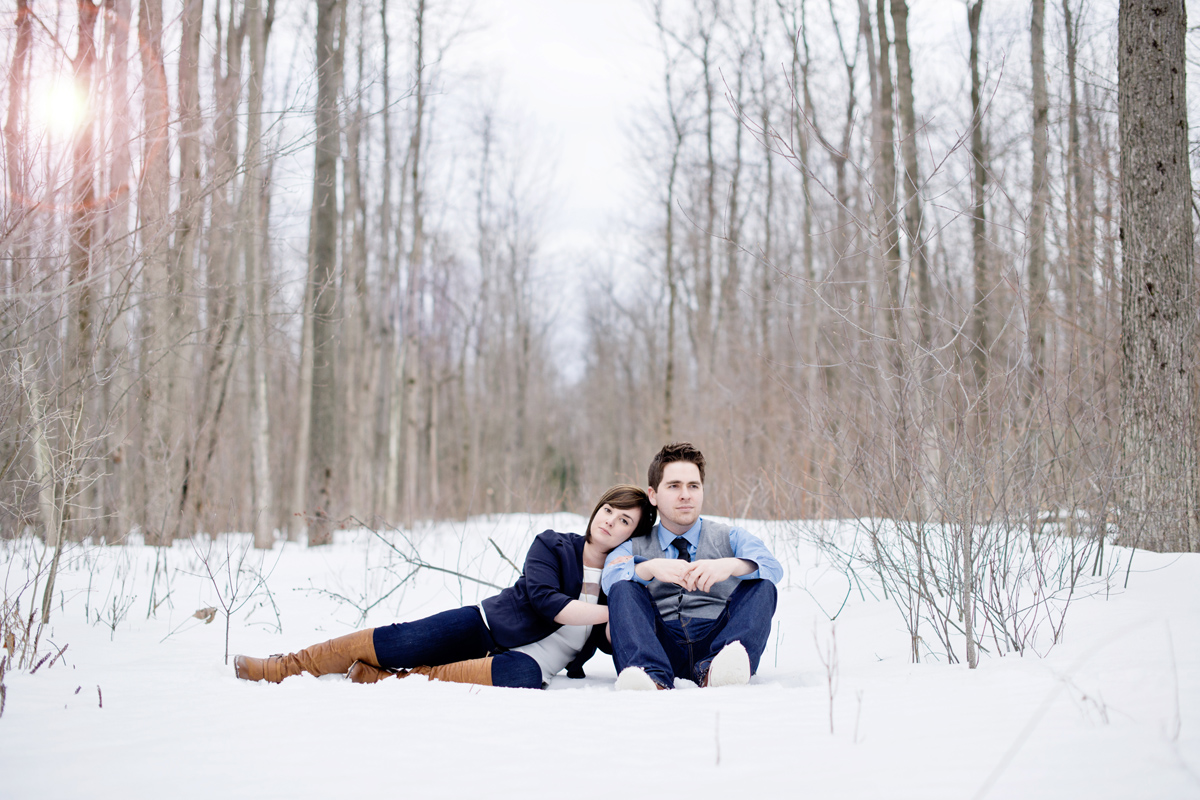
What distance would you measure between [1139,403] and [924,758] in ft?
13.2

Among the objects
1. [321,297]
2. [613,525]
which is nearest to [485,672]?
[613,525]

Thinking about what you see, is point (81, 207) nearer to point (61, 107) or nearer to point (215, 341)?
point (61, 107)

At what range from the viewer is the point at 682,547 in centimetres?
336

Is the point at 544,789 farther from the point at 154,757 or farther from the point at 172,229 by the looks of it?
the point at 172,229

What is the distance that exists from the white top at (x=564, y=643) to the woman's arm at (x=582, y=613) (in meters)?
0.20

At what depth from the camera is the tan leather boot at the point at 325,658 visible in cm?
306

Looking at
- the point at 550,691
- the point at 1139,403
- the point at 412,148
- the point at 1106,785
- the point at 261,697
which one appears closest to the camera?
the point at 1106,785

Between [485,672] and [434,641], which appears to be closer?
[485,672]

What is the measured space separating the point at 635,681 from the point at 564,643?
2.02 ft

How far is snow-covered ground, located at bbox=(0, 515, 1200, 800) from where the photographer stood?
1757 mm

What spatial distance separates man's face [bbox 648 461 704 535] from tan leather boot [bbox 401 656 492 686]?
96 centimetres

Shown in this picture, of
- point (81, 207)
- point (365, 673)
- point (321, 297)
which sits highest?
point (321, 297)

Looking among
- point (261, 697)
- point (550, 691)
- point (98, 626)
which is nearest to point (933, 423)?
point (550, 691)

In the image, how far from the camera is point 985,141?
14266 mm
